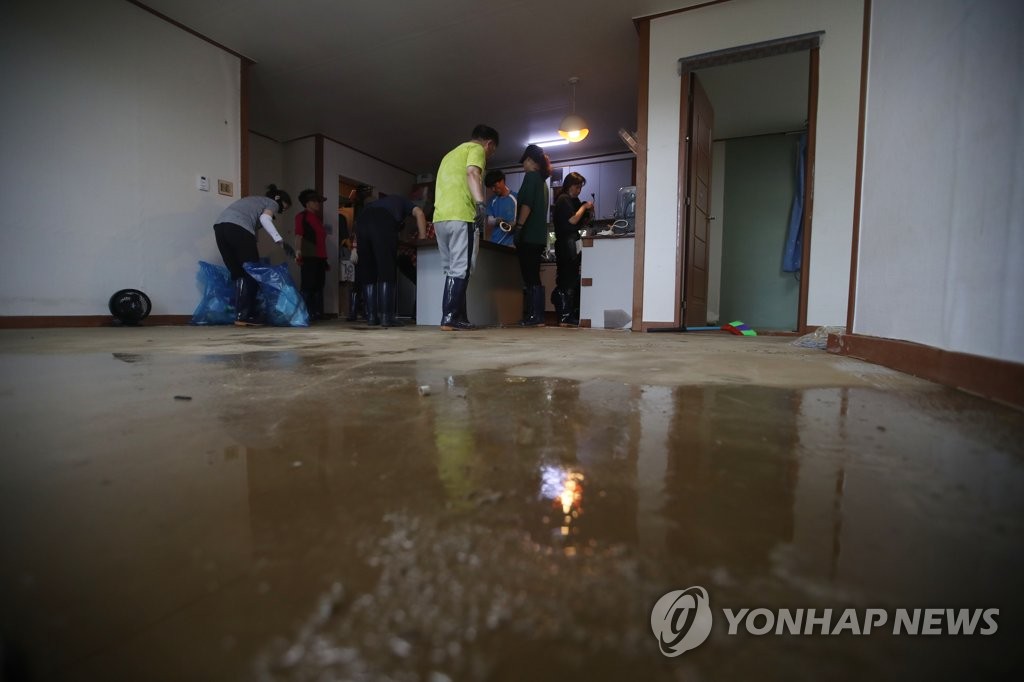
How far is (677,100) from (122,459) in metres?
4.76

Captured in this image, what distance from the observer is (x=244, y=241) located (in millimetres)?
4250

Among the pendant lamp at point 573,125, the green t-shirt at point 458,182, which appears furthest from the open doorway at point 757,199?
the green t-shirt at point 458,182

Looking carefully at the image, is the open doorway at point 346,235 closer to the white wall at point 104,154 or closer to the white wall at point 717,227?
the white wall at point 104,154

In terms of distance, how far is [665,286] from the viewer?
14.1 feet

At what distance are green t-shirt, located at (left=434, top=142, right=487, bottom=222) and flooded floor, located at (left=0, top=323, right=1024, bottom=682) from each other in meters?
3.03

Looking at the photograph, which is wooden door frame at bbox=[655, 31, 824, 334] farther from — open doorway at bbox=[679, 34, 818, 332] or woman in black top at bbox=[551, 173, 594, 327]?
open doorway at bbox=[679, 34, 818, 332]

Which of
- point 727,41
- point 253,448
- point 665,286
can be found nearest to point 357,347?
point 253,448

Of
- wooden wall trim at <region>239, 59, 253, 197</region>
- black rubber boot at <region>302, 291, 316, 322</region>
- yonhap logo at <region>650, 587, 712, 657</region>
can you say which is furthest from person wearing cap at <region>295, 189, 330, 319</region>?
yonhap logo at <region>650, 587, 712, 657</region>

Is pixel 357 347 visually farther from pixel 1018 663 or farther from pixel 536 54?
pixel 536 54

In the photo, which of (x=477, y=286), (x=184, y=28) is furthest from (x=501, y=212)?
(x=184, y=28)

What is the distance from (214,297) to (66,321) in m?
1.07

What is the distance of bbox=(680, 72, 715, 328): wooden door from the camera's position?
14.0 ft

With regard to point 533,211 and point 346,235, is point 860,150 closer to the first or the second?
A: point 533,211

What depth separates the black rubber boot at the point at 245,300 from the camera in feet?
14.2
